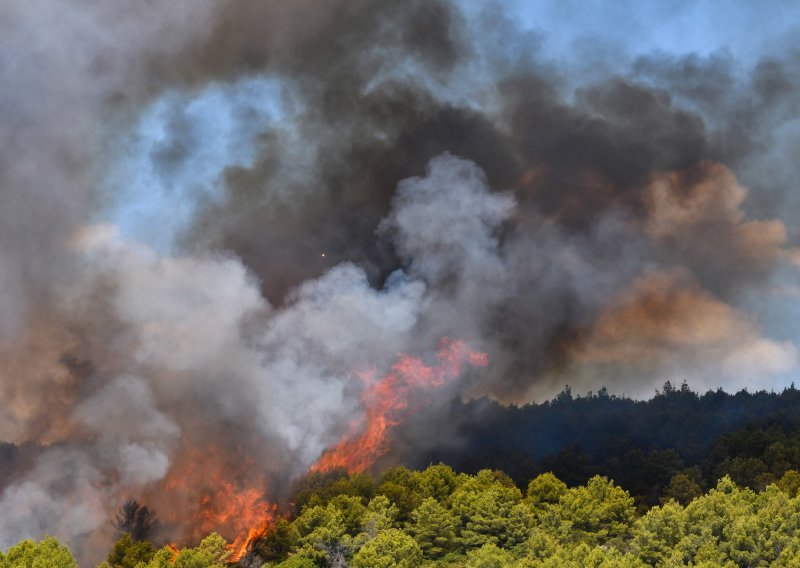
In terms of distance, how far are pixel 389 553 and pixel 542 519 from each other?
18.3 meters

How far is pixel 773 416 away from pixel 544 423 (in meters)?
38.4

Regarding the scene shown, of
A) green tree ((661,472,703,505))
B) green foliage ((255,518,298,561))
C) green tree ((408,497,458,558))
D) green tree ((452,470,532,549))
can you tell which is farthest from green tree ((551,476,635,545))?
green tree ((661,472,703,505))

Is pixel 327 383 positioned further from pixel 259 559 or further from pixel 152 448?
pixel 259 559

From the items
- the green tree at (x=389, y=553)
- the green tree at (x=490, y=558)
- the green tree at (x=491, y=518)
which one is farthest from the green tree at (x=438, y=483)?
the green tree at (x=389, y=553)

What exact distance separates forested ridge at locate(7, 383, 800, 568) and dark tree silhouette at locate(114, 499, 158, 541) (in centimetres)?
14

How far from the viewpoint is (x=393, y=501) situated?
79.4m

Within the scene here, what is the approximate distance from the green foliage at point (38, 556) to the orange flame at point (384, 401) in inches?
1625

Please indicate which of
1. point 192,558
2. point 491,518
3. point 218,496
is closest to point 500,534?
point 491,518

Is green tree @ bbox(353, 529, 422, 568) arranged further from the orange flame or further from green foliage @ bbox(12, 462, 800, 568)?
the orange flame

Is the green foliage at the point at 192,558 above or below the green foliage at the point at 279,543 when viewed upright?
below

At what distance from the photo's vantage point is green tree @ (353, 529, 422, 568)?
201ft

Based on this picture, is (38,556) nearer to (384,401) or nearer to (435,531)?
(435,531)

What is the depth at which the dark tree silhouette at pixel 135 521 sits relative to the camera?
79.4m

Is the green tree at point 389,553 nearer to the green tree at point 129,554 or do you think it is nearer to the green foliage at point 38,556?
the green tree at point 129,554
